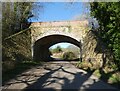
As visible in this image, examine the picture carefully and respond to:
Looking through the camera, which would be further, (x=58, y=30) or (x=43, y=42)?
(x=43, y=42)

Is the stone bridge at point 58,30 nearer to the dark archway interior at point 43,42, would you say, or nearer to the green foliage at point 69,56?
the dark archway interior at point 43,42

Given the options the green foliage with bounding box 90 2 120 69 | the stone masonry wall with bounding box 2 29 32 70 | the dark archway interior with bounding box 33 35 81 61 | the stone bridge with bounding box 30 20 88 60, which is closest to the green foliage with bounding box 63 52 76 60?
the dark archway interior with bounding box 33 35 81 61

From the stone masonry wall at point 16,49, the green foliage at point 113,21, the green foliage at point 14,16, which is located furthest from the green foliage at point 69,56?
the green foliage at point 113,21

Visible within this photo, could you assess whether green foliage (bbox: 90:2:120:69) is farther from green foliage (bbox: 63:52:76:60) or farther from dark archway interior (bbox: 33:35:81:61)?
green foliage (bbox: 63:52:76:60)

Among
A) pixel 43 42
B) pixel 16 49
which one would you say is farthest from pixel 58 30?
pixel 16 49

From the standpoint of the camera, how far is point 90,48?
22.2 metres

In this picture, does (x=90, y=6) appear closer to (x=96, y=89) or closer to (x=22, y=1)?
Answer: (x=22, y=1)

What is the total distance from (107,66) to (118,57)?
4.17 metres

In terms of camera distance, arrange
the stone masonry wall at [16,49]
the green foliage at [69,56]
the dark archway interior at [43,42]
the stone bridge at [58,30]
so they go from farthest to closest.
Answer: the green foliage at [69,56], the dark archway interior at [43,42], the stone bridge at [58,30], the stone masonry wall at [16,49]

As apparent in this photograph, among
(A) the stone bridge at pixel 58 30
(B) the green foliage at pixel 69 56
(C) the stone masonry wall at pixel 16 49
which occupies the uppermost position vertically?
(A) the stone bridge at pixel 58 30

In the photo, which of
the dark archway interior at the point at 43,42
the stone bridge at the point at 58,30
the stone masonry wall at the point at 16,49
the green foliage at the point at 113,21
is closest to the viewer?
the green foliage at the point at 113,21

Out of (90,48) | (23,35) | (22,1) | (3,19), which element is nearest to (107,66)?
(90,48)

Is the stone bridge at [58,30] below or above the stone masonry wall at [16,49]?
above

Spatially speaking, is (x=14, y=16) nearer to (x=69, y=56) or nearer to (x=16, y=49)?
(x=16, y=49)
